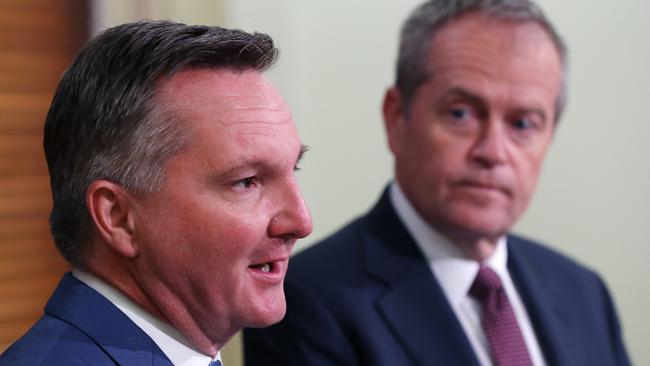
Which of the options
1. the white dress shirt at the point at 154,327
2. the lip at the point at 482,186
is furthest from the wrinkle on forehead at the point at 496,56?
the white dress shirt at the point at 154,327

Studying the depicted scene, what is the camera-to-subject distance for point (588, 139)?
2.63 metres

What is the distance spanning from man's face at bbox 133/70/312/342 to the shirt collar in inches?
28.0

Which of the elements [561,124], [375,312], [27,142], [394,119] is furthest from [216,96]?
[561,124]

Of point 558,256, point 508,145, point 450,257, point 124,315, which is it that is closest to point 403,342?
point 450,257

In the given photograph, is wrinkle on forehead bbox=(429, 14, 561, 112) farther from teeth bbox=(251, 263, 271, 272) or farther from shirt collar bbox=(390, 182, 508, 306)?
teeth bbox=(251, 263, 271, 272)

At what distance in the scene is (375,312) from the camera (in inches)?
63.6

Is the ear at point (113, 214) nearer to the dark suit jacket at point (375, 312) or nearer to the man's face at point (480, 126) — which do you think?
the dark suit jacket at point (375, 312)

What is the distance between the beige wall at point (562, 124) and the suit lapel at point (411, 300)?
25.5 inches

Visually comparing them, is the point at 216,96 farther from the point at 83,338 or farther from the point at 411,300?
the point at 411,300

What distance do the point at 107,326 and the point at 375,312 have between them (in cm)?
71

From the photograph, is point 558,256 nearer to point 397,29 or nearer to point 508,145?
point 508,145

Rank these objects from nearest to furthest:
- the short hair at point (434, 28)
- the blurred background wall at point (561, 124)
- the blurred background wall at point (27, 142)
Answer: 1. the short hair at point (434, 28)
2. the blurred background wall at point (27, 142)
3. the blurred background wall at point (561, 124)

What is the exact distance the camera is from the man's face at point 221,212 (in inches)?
38.1

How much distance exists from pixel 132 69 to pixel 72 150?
0.10 m
